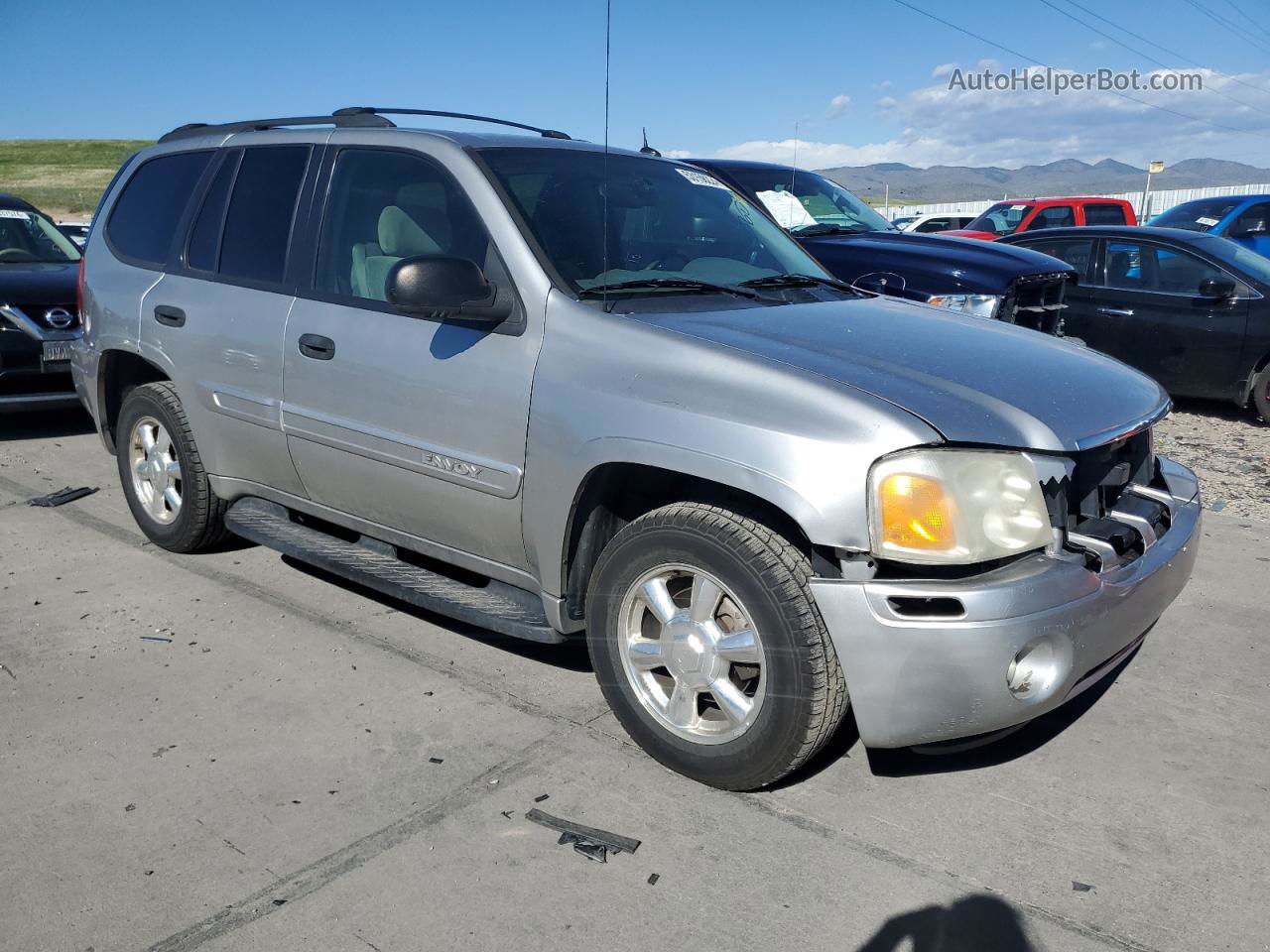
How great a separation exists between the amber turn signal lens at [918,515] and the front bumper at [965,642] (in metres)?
0.10

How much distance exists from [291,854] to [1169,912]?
7.06 ft

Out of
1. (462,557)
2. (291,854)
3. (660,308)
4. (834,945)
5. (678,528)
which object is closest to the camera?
(834,945)

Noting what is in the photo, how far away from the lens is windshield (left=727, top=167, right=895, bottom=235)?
27.0 feet

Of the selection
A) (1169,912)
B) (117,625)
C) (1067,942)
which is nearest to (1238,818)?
(1169,912)

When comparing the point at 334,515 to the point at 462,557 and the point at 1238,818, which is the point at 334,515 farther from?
the point at 1238,818

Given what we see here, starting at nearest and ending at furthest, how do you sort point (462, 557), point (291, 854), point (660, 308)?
point (291, 854), point (660, 308), point (462, 557)

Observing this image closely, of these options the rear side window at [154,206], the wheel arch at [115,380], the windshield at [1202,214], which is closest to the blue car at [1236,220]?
the windshield at [1202,214]

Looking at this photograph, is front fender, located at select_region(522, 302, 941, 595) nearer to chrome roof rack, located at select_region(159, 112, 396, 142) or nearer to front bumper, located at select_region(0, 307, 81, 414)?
chrome roof rack, located at select_region(159, 112, 396, 142)

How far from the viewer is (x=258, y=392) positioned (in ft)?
14.0

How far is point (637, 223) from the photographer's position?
154 inches

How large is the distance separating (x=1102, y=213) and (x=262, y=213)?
53.1 ft

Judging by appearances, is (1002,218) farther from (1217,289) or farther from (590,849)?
(590,849)

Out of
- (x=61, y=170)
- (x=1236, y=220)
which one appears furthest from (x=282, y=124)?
(x=61, y=170)

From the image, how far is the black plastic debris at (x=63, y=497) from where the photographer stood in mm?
6152
